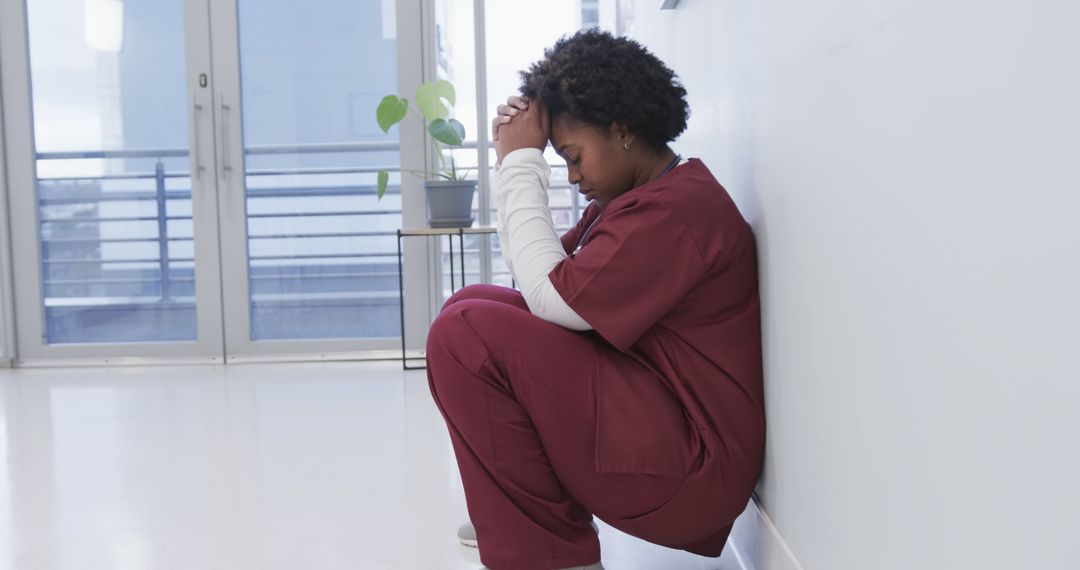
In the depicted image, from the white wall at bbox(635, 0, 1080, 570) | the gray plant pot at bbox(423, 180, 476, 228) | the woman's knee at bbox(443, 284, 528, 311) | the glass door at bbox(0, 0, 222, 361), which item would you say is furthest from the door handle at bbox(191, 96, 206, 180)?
the white wall at bbox(635, 0, 1080, 570)

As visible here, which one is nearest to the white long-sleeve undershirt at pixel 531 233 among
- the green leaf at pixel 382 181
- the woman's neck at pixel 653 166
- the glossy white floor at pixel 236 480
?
the woman's neck at pixel 653 166

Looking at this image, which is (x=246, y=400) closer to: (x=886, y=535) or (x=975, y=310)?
(x=886, y=535)

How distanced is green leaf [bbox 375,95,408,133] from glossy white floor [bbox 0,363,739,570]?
3.38 ft

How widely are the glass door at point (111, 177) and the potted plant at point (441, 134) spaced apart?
0.87 metres

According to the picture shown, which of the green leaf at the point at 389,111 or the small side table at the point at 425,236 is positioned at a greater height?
the green leaf at the point at 389,111

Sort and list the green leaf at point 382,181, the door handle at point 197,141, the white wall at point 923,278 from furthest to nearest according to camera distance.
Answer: the door handle at point 197,141 < the green leaf at point 382,181 < the white wall at point 923,278

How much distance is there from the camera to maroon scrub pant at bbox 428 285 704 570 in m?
1.31

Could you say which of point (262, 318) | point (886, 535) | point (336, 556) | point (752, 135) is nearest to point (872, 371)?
point (886, 535)

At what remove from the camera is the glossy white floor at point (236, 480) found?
5.71 feet

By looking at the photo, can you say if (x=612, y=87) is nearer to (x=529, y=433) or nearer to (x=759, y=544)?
(x=529, y=433)

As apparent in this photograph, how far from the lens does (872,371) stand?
0.89m

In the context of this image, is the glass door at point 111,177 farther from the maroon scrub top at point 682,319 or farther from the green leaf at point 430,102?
the maroon scrub top at point 682,319

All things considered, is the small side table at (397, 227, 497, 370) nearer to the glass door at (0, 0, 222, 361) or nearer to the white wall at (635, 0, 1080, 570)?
the glass door at (0, 0, 222, 361)

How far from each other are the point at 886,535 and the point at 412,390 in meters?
2.63
